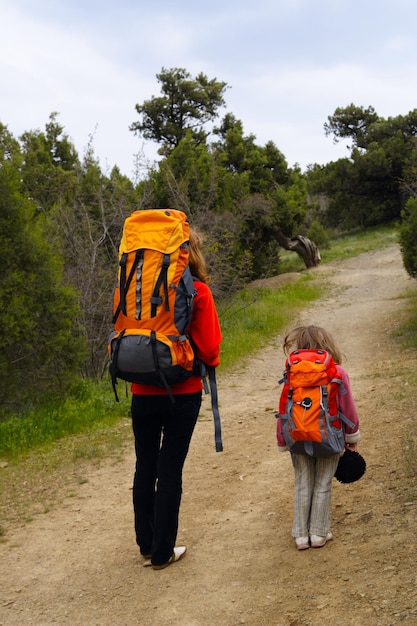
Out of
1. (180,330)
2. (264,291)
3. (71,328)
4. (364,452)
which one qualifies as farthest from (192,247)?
(264,291)

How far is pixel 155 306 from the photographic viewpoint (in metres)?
3.64

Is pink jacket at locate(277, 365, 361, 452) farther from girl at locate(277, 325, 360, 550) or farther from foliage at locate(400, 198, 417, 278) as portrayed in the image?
foliage at locate(400, 198, 417, 278)

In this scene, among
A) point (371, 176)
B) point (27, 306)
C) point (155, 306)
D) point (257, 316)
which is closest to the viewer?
point (155, 306)

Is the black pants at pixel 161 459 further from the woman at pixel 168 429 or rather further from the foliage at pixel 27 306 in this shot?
the foliage at pixel 27 306

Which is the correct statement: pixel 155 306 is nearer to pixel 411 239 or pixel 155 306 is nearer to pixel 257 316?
pixel 411 239

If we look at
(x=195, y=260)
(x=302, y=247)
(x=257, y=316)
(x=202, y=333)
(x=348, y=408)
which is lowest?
(x=257, y=316)

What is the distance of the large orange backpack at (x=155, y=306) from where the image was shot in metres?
3.60

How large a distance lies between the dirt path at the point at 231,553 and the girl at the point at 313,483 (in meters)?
0.11

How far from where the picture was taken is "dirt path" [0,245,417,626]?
3426 millimetres

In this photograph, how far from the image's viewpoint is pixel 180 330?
3645mm

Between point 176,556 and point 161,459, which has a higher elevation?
point 161,459

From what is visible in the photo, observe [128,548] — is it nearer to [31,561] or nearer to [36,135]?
[31,561]

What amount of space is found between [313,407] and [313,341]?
422mm

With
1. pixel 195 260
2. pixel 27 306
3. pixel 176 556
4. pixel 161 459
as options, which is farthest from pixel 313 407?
pixel 27 306
